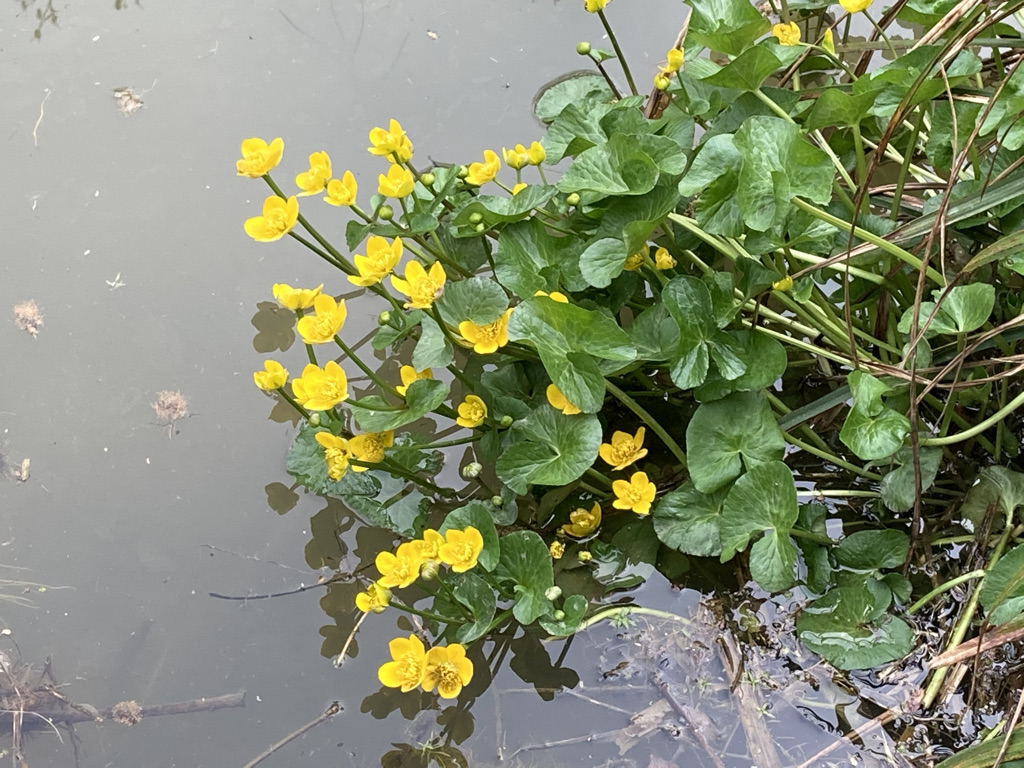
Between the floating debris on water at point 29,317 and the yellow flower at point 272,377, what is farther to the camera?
the floating debris on water at point 29,317

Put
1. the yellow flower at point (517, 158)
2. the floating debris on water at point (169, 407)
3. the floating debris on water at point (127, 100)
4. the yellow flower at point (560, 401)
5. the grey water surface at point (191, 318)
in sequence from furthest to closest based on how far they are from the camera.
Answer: the floating debris on water at point (127, 100) → the floating debris on water at point (169, 407) → the grey water surface at point (191, 318) → the yellow flower at point (517, 158) → the yellow flower at point (560, 401)

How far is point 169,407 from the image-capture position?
1.75 meters

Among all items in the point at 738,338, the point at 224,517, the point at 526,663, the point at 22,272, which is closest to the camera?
the point at 738,338

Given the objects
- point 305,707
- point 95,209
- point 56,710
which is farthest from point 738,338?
point 95,209

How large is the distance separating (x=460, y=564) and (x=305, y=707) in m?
0.49

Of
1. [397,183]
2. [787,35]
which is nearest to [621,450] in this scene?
[397,183]

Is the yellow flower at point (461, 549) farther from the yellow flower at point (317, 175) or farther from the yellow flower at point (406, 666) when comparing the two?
the yellow flower at point (317, 175)

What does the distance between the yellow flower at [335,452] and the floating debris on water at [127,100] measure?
124 cm

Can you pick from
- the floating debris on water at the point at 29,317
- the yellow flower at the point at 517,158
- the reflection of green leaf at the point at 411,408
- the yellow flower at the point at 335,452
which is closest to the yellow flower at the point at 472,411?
the reflection of green leaf at the point at 411,408

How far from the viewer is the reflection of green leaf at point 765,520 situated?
123 centimetres

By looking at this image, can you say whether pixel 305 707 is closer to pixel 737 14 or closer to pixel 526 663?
pixel 526 663

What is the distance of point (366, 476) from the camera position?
4.89 feet

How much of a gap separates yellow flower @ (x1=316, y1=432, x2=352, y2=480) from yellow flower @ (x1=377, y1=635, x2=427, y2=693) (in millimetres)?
284

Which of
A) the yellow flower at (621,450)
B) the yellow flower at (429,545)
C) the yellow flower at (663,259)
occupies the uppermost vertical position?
the yellow flower at (663,259)
